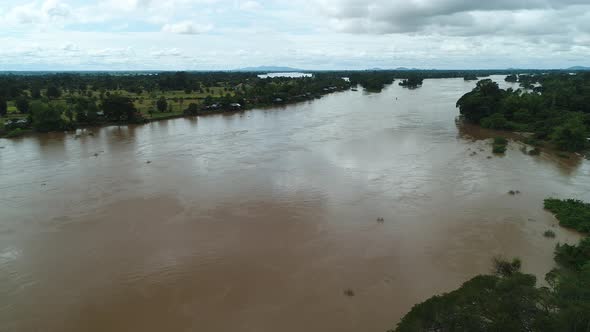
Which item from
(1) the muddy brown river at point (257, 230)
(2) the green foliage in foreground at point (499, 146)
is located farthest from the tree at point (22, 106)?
A: (2) the green foliage in foreground at point (499, 146)

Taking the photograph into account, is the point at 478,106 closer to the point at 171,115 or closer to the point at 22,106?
the point at 171,115

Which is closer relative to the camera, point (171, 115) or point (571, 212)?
point (571, 212)

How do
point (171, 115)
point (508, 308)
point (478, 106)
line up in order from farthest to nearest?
point (171, 115), point (478, 106), point (508, 308)

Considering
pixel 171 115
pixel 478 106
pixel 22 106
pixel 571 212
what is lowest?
pixel 571 212

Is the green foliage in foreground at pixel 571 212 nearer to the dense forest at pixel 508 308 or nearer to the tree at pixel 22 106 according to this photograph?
the dense forest at pixel 508 308

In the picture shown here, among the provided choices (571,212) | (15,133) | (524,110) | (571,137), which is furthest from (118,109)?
(524,110)

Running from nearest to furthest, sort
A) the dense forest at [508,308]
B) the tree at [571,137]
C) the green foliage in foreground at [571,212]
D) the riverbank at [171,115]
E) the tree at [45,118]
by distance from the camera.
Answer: the dense forest at [508,308] < the green foliage in foreground at [571,212] < the tree at [571,137] < the riverbank at [171,115] < the tree at [45,118]

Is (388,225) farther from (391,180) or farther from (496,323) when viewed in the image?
(496,323)
